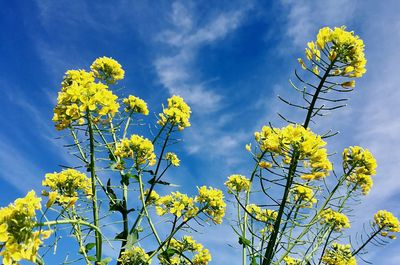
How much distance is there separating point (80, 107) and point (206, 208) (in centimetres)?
233

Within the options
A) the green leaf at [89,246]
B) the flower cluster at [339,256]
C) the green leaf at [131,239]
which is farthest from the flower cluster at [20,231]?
the flower cluster at [339,256]

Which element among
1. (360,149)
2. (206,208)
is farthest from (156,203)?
(360,149)

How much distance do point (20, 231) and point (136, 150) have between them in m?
2.61

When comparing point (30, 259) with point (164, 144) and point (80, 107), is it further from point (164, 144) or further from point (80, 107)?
point (164, 144)

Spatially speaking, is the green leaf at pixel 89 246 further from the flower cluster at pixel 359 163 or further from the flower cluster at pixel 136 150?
the flower cluster at pixel 359 163

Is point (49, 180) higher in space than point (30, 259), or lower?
higher

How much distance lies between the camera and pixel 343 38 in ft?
10.4

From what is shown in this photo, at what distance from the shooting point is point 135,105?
5672 millimetres

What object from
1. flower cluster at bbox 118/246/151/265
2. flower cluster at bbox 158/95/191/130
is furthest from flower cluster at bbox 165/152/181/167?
flower cluster at bbox 118/246/151/265

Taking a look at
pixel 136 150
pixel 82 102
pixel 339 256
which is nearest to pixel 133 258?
pixel 136 150

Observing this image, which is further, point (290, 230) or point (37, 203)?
point (290, 230)

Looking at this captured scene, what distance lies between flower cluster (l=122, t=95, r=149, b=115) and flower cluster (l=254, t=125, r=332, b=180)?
3125mm

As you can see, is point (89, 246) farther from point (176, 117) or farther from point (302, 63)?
point (302, 63)

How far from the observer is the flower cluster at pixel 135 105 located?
566 centimetres
